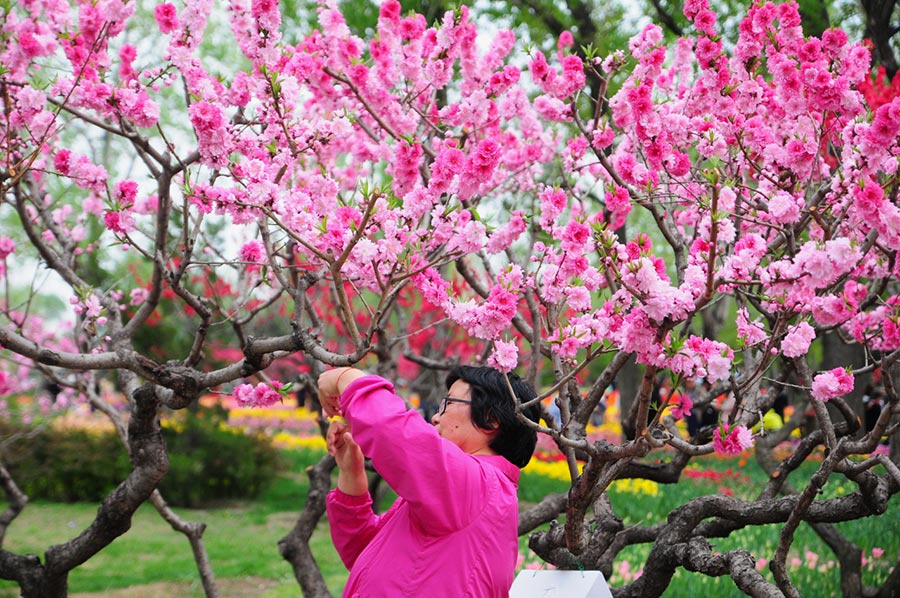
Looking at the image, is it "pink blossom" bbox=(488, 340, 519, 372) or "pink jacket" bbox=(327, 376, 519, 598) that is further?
"pink blossom" bbox=(488, 340, 519, 372)

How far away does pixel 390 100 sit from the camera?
4117 millimetres

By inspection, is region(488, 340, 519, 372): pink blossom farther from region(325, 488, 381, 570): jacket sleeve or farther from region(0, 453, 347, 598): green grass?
region(0, 453, 347, 598): green grass

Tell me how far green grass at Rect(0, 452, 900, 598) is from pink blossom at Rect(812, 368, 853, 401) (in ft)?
4.72

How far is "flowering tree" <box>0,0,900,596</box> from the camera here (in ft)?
8.18

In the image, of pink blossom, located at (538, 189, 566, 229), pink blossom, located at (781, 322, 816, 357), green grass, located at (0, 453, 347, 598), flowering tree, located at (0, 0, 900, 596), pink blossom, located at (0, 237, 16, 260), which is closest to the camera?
flowering tree, located at (0, 0, 900, 596)

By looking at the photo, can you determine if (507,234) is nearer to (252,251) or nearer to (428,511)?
(252,251)

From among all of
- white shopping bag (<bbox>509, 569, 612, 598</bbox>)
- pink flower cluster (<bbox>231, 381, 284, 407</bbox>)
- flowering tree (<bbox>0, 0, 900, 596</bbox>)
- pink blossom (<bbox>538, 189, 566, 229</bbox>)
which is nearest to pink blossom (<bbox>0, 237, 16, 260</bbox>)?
flowering tree (<bbox>0, 0, 900, 596</bbox>)

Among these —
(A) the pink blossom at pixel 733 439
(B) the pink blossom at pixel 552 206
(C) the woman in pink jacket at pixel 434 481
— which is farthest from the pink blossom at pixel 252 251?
(A) the pink blossom at pixel 733 439

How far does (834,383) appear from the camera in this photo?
9.07ft

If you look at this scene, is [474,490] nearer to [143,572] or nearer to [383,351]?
[383,351]

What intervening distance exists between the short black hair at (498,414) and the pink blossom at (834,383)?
1.13 m

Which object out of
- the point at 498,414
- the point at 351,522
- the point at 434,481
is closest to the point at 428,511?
the point at 434,481

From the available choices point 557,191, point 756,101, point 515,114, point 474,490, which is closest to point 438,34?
point 515,114

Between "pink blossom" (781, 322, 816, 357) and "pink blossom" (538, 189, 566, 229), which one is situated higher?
"pink blossom" (538, 189, 566, 229)
